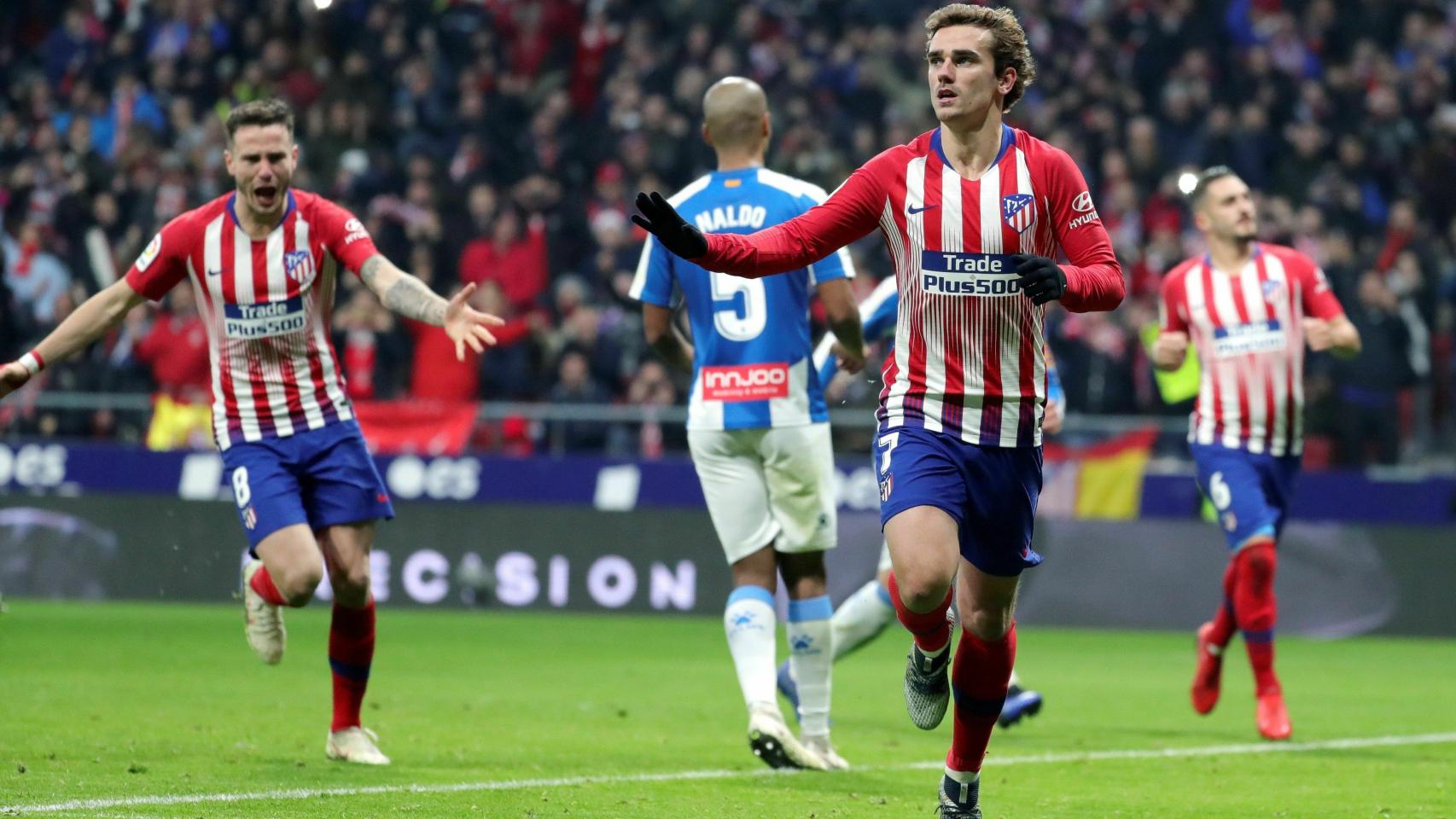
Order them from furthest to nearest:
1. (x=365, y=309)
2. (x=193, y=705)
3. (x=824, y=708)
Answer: (x=365, y=309), (x=193, y=705), (x=824, y=708)

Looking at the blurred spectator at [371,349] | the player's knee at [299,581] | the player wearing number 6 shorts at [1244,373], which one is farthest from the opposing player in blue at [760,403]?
the blurred spectator at [371,349]

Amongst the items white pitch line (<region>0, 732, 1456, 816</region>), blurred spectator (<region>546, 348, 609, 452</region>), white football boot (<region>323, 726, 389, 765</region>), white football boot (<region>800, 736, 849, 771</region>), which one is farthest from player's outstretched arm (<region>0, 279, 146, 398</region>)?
blurred spectator (<region>546, 348, 609, 452</region>)

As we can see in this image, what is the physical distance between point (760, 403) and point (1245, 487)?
2.91 metres

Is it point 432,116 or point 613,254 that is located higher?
point 432,116

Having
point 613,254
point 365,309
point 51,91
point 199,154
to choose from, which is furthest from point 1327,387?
point 51,91

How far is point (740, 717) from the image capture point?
30.7ft

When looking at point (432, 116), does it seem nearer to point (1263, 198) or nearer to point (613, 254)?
point (613, 254)

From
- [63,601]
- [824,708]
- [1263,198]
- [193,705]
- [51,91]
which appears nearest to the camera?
[824,708]

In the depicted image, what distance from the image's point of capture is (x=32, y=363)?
23.6ft

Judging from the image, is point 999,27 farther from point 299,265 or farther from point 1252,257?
point 1252,257

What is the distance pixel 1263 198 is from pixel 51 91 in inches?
502

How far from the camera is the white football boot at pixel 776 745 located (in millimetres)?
7219

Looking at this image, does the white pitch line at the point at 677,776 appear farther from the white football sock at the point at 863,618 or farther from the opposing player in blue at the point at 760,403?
the white football sock at the point at 863,618

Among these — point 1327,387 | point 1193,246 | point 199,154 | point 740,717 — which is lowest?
point 740,717
